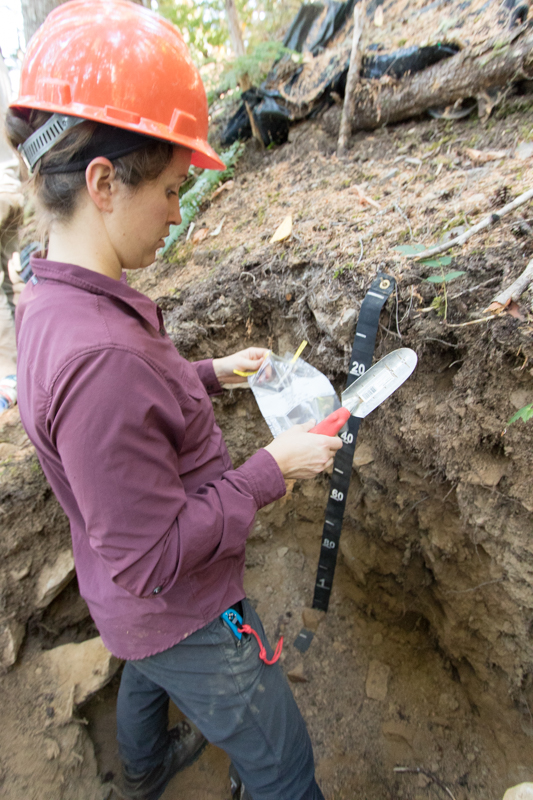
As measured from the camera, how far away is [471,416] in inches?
65.1

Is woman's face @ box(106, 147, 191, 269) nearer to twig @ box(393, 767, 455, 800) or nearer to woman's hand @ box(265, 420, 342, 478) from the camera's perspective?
woman's hand @ box(265, 420, 342, 478)

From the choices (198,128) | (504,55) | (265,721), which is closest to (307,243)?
(198,128)

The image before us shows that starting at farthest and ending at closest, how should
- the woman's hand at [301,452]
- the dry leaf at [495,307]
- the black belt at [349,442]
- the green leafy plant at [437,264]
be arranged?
the black belt at [349,442], the green leafy plant at [437,264], the dry leaf at [495,307], the woman's hand at [301,452]

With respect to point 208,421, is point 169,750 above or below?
below

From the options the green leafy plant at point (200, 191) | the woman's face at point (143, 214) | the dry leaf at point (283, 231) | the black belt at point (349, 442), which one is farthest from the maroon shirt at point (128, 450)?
the green leafy plant at point (200, 191)

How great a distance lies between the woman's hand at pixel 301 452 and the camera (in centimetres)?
135

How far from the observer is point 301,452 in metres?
1.37

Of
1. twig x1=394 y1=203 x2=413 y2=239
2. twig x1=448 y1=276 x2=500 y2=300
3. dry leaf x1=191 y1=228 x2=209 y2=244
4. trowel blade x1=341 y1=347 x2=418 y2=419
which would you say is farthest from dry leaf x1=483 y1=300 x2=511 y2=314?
dry leaf x1=191 y1=228 x2=209 y2=244

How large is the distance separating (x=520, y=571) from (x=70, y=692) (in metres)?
2.19

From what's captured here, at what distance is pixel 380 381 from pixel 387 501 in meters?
0.91

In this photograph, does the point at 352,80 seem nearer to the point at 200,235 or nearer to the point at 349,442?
the point at 200,235

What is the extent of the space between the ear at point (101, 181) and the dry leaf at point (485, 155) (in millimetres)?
2085

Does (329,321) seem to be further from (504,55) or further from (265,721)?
(504,55)

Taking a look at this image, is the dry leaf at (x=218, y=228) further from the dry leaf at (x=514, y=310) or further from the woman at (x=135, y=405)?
the dry leaf at (x=514, y=310)
